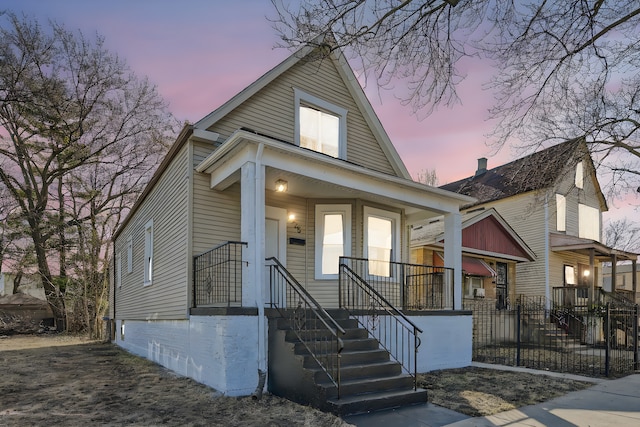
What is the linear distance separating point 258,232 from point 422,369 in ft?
15.7

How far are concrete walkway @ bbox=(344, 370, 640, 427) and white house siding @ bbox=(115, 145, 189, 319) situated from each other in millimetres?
4318

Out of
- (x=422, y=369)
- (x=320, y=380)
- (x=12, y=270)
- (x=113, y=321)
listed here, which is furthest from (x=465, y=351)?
(x=12, y=270)

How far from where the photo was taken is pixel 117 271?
715 inches

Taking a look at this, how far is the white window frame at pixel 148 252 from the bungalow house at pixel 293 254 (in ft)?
0.19

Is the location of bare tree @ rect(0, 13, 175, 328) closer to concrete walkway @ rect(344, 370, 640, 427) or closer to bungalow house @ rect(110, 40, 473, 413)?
bungalow house @ rect(110, 40, 473, 413)

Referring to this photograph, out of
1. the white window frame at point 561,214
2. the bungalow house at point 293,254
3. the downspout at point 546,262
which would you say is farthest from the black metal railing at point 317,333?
the white window frame at point 561,214

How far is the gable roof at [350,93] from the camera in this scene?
9.72m

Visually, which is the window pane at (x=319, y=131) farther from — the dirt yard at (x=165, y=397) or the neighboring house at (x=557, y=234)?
Answer: the neighboring house at (x=557, y=234)

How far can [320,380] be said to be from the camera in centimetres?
636

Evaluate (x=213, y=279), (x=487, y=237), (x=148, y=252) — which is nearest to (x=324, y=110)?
(x=213, y=279)

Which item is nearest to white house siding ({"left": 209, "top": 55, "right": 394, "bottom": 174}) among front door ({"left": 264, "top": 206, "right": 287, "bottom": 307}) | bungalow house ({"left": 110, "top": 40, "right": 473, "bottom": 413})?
bungalow house ({"left": 110, "top": 40, "right": 473, "bottom": 413})

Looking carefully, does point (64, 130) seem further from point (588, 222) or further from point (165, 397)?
point (588, 222)

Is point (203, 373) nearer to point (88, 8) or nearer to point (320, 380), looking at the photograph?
point (320, 380)

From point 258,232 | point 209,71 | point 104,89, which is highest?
point 104,89
